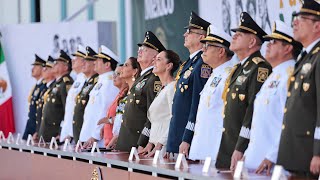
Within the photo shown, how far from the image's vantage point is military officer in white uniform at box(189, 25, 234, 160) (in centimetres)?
617

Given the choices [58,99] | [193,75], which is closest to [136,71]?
[193,75]

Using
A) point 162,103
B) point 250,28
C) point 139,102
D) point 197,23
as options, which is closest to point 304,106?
point 250,28

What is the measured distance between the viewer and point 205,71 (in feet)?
21.6

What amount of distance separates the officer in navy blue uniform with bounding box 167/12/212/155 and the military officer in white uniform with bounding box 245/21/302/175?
1.08 metres

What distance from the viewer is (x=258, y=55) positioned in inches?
229

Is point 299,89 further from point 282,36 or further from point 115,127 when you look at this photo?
point 115,127

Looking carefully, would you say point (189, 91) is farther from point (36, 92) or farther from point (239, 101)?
point (36, 92)

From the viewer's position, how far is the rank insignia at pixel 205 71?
21.5ft

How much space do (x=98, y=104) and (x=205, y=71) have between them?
242cm

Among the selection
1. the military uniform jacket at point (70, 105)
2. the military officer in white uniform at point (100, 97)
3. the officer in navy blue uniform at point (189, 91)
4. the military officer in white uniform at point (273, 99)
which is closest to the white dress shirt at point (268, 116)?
the military officer in white uniform at point (273, 99)

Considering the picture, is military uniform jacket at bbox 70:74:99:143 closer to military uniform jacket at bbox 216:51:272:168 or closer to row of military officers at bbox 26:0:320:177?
row of military officers at bbox 26:0:320:177

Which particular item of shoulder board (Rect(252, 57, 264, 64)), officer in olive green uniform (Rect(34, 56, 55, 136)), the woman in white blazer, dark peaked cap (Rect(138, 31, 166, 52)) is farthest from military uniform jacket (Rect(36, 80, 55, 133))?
shoulder board (Rect(252, 57, 264, 64))

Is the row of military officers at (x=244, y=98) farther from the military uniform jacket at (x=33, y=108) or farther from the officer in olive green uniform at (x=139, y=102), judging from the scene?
the military uniform jacket at (x=33, y=108)

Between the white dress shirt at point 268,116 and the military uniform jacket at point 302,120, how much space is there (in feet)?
1.07
